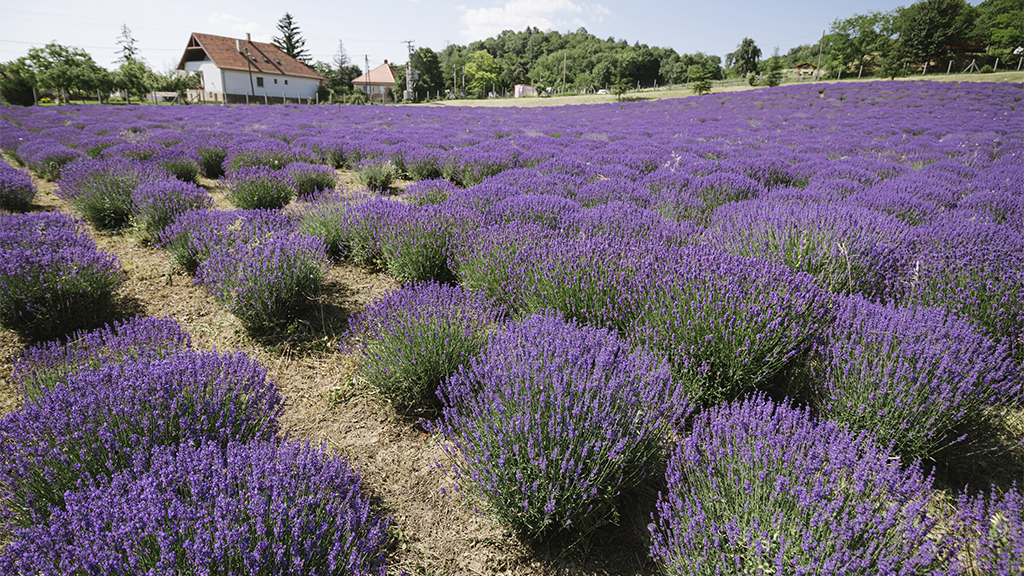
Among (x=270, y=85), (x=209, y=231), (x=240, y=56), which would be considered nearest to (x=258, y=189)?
(x=209, y=231)

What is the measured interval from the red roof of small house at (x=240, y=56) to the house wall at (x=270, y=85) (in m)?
0.51

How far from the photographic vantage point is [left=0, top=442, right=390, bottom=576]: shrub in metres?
1.10

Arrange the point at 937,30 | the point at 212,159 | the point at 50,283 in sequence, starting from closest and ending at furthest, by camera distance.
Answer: the point at 50,283
the point at 212,159
the point at 937,30

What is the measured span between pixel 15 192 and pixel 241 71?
45.3 m

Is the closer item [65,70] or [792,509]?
[792,509]

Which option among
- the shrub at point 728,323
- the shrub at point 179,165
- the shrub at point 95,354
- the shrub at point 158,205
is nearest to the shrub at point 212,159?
the shrub at point 179,165

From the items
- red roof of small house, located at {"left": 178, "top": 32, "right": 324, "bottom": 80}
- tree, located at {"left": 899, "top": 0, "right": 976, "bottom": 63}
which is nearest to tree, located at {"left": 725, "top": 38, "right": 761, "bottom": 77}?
tree, located at {"left": 899, "top": 0, "right": 976, "bottom": 63}

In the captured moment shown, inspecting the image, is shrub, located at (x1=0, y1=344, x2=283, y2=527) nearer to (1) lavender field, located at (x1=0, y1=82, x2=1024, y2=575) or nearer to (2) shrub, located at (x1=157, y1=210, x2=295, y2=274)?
(1) lavender field, located at (x1=0, y1=82, x2=1024, y2=575)

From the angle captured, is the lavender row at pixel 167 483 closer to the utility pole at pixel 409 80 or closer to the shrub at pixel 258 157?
the shrub at pixel 258 157

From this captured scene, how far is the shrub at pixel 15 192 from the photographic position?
17.2ft

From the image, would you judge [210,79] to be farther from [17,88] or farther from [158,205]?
→ [158,205]

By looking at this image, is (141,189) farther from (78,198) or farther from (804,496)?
(804,496)

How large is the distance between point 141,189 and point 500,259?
4.32 meters

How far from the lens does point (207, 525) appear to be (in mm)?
1213
